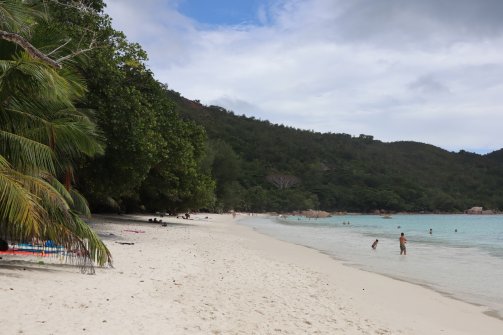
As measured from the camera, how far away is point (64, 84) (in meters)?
7.50

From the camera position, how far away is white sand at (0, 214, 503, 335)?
5652mm

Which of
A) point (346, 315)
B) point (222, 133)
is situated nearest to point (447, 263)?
point (346, 315)

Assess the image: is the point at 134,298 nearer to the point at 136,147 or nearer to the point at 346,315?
the point at 346,315

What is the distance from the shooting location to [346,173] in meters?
132

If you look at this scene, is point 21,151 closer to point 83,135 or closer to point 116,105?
point 83,135

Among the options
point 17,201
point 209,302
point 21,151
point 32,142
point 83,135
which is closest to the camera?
point 17,201

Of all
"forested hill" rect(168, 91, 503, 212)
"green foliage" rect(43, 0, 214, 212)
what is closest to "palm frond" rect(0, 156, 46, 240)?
"green foliage" rect(43, 0, 214, 212)

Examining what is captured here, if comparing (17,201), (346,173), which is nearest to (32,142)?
(17,201)

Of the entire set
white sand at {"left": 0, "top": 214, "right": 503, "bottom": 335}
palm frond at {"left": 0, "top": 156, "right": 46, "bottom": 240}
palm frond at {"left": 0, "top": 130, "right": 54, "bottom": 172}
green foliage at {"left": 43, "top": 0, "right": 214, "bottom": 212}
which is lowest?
white sand at {"left": 0, "top": 214, "right": 503, "bottom": 335}

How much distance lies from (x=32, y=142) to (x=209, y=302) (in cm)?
414

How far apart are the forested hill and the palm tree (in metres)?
97.6

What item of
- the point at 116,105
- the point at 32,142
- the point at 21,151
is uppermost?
the point at 116,105

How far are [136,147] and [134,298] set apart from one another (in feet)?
34.8

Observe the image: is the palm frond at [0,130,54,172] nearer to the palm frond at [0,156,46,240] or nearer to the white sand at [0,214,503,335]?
the palm frond at [0,156,46,240]
